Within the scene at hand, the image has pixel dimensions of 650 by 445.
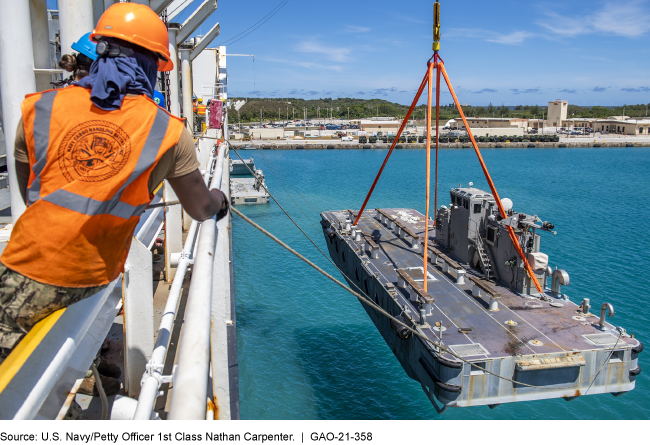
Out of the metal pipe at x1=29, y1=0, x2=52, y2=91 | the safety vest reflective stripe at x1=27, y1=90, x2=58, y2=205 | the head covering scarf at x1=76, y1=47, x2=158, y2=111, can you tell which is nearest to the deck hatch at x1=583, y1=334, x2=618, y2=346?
the metal pipe at x1=29, y1=0, x2=52, y2=91

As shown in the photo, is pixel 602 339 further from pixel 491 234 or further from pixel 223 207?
pixel 223 207

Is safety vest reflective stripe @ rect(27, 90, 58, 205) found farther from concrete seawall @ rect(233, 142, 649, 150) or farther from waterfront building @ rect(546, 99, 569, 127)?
waterfront building @ rect(546, 99, 569, 127)

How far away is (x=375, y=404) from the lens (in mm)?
15633

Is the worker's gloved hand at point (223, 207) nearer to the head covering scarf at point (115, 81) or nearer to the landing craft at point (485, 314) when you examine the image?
the head covering scarf at point (115, 81)

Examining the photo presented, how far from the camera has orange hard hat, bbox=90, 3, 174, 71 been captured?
246cm

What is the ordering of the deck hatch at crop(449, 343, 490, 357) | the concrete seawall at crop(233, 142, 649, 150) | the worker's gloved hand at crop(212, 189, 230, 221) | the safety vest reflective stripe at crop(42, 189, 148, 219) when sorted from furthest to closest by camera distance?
the concrete seawall at crop(233, 142, 649, 150), the deck hatch at crop(449, 343, 490, 357), the worker's gloved hand at crop(212, 189, 230, 221), the safety vest reflective stripe at crop(42, 189, 148, 219)

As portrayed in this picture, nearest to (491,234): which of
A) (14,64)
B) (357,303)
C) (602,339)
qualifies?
(602,339)

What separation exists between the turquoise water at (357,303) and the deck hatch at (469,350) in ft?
11.4

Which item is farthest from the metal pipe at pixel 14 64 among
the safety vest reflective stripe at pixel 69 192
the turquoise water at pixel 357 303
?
the turquoise water at pixel 357 303

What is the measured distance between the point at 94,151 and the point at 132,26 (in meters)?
0.77

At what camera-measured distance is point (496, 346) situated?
13.0m

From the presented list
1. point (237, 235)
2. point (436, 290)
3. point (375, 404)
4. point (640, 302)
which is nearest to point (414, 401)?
point (375, 404)

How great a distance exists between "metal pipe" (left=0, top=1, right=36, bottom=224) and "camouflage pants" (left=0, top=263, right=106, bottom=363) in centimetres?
332

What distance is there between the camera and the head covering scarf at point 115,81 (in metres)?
2.22
